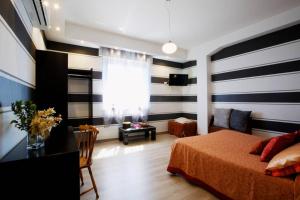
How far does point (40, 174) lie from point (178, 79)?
16.8 feet

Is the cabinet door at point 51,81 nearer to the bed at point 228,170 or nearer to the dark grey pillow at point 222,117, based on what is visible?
the bed at point 228,170

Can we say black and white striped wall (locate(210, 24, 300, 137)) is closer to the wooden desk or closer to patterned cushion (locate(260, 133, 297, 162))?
patterned cushion (locate(260, 133, 297, 162))

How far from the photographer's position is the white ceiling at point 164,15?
2949mm

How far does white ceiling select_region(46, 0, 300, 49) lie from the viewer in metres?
2.95

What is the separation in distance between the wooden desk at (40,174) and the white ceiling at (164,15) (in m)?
2.58

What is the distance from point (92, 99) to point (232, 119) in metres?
3.76

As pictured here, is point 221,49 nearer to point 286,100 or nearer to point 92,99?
point 286,100

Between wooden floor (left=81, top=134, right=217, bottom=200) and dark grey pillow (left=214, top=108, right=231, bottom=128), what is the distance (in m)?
1.57

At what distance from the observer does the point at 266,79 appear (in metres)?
3.66

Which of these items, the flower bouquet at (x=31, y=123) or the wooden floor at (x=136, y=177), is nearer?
the flower bouquet at (x=31, y=123)

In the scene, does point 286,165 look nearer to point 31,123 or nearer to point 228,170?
point 228,170

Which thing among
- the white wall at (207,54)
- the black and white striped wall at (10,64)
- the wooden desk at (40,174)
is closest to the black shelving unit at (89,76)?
the black and white striped wall at (10,64)

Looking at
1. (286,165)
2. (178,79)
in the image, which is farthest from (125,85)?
(286,165)

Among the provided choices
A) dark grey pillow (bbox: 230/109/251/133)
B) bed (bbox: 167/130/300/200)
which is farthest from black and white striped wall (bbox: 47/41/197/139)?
bed (bbox: 167/130/300/200)
